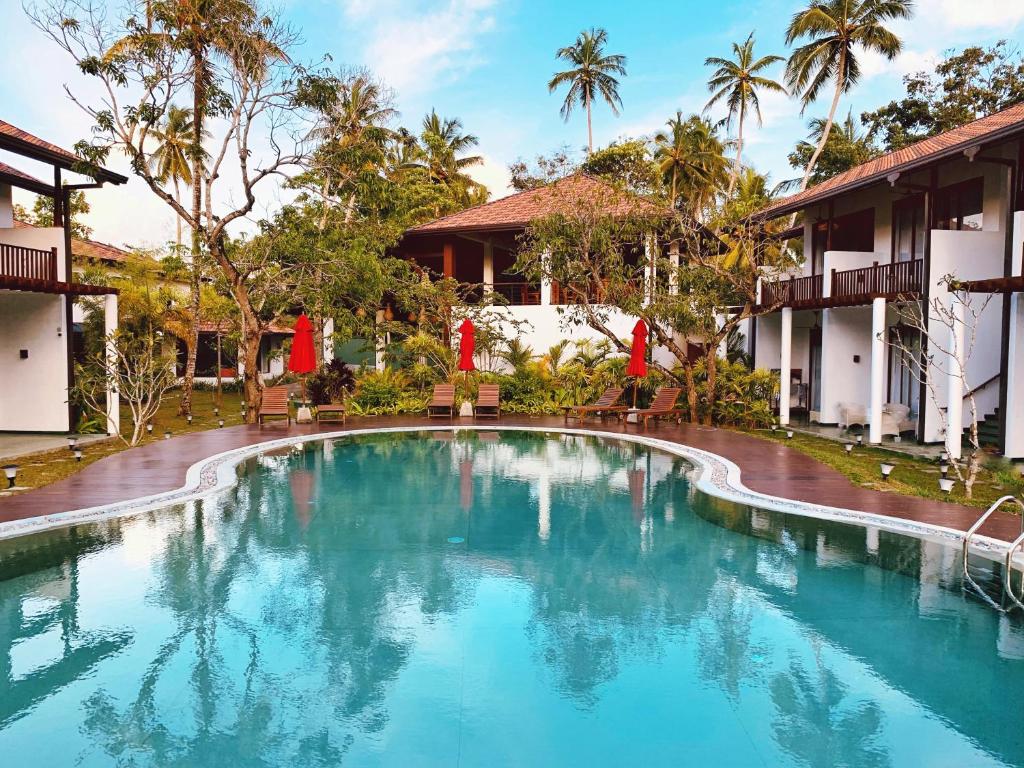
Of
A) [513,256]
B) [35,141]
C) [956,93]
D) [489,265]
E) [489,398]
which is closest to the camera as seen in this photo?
[35,141]

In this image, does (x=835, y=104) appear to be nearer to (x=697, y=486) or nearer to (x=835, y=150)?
(x=835, y=150)

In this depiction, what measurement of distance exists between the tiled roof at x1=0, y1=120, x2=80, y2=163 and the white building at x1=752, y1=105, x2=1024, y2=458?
58.5 ft

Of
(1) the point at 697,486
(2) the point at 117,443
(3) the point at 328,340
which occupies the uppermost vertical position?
(3) the point at 328,340

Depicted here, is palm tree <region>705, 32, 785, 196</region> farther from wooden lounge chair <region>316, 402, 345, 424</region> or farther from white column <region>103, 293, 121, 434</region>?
white column <region>103, 293, 121, 434</region>

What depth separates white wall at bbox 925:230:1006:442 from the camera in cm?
1512

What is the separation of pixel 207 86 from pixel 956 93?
33.1m

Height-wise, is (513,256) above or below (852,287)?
above

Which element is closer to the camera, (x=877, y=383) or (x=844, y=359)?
(x=877, y=383)

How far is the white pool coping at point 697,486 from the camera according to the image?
8.68 m

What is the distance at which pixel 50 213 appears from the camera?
115 feet

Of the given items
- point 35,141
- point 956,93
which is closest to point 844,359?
point 35,141

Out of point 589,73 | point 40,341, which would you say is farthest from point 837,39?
point 40,341

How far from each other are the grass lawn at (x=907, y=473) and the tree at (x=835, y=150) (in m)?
26.1

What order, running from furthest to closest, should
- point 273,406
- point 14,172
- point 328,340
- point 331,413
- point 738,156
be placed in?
point 738,156 < point 328,340 < point 331,413 < point 273,406 < point 14,172
